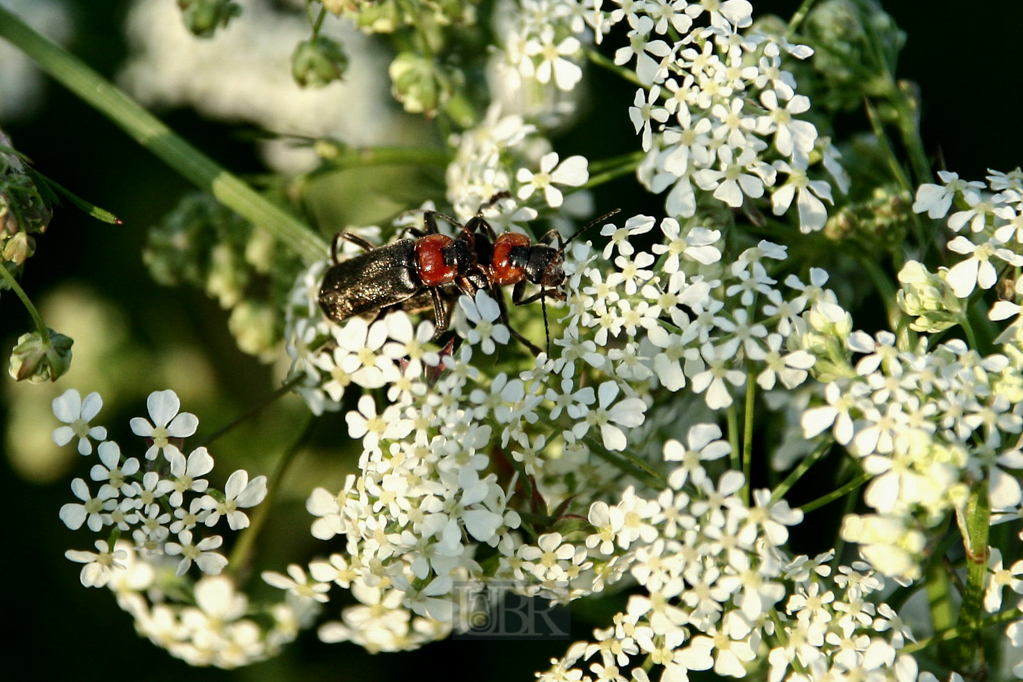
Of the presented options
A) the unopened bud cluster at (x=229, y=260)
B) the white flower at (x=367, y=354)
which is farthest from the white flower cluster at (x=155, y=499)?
the unopened bud cluster at (x=229, y=260)

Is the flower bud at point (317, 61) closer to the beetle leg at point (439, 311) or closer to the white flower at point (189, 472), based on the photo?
the beetle leg at point (439, 311)

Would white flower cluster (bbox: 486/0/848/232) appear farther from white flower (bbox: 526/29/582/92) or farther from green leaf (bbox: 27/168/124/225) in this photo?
green leaf (bbox: 27/168/124/225)

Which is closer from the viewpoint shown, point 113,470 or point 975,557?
point 975,557

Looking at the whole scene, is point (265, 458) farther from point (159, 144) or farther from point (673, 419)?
point (673, 419)

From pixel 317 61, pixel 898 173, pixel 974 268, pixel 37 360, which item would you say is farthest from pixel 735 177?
pixel 37 360

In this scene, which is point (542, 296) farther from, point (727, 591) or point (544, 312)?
point (727, 591)
